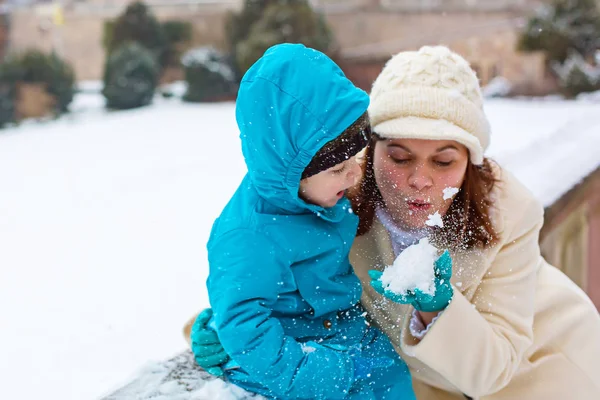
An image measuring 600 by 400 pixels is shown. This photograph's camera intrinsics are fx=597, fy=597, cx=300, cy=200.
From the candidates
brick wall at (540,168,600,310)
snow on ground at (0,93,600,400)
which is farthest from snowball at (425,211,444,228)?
brick wall at (540,168,600,310)

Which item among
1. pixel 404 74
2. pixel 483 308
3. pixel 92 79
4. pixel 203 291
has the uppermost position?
pixel 404 74

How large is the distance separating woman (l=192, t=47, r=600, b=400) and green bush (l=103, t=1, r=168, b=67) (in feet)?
32.9

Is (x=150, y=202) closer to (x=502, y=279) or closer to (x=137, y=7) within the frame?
(x=502, y=279)

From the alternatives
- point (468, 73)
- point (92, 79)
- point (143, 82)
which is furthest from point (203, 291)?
point (92, 79)

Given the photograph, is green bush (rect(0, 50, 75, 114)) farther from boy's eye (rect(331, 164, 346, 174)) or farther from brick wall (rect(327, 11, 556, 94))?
boy's eye (rect(331, 164, 346, 174))

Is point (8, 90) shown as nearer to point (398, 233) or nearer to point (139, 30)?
point (139, 30)

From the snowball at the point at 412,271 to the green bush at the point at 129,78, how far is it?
27.0ft

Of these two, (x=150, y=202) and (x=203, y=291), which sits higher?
(x=203, y=291)

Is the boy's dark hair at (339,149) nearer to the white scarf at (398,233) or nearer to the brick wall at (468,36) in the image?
the white scarf at (398,233)

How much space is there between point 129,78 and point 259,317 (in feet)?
29.1

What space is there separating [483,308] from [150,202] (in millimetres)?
3360

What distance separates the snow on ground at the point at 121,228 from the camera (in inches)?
92.6

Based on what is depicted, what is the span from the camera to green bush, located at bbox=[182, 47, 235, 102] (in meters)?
6.99

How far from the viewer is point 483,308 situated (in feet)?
5.05
